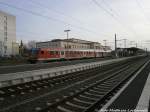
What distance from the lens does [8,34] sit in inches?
3880

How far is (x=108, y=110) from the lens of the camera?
8.09 metres

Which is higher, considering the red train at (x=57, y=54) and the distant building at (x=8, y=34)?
the distant building at (x=8, y=34)

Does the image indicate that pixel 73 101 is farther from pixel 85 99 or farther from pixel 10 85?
pixel 10 85

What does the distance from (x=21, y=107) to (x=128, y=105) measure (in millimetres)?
4138

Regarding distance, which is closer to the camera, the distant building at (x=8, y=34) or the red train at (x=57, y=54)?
the red train at (x=57, y=54)

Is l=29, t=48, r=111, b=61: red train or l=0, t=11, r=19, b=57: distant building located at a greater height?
l=0, t=11, r=19, b=57: distant building

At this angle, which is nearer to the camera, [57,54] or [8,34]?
[57,54]

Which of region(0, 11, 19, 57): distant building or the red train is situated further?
region(0, 11, 19, 57): distant building

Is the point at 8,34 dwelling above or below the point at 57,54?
above

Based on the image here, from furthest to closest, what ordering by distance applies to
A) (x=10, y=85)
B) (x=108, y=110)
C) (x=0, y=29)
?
(x=0, y=29), (x=10, y=85), (x=108, y=110)

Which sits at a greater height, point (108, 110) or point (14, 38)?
point (14, 38)

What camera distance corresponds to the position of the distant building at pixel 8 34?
308ft

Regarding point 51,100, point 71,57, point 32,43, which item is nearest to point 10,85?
point 51,100

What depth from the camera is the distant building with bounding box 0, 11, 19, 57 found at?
93812 millimetres
